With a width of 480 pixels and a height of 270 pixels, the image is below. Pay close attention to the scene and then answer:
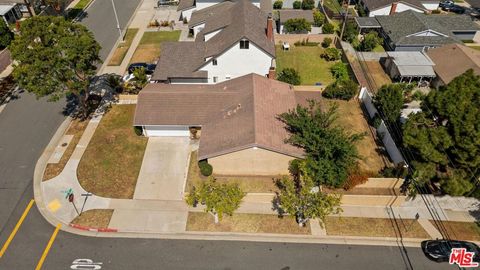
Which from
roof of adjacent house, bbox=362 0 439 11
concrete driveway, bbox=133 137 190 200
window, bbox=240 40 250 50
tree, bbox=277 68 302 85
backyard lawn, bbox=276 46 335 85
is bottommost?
concrete driveway, bbox=133 137 190 200

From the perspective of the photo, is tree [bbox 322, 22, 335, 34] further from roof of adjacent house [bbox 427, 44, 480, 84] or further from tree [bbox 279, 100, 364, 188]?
tree [bbox 279, 100, 364, 188]

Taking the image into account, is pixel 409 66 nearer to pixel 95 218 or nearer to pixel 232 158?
pixel 232 158

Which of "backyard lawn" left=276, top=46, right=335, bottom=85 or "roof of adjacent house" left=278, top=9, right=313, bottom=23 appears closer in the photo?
"backyard lawn" left=276, top=46, right=335, bottom=85

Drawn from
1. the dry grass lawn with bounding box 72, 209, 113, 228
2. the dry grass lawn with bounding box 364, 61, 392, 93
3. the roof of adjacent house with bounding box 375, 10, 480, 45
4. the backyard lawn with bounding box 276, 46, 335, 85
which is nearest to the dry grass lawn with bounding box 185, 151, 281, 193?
the dry grass lawn with bounding box 72, 209, 113, 228

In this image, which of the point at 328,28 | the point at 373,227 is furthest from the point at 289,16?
the point at 373,227

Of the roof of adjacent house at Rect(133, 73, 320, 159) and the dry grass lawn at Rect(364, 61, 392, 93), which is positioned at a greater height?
the roof of adjacent house at Rect(133, 73, 320, 159)

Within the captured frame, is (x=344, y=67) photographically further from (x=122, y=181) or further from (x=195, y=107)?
(x=122, y=181)

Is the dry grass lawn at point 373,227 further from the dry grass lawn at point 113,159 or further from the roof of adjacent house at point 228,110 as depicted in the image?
the dry grass lawn at point 113,159
